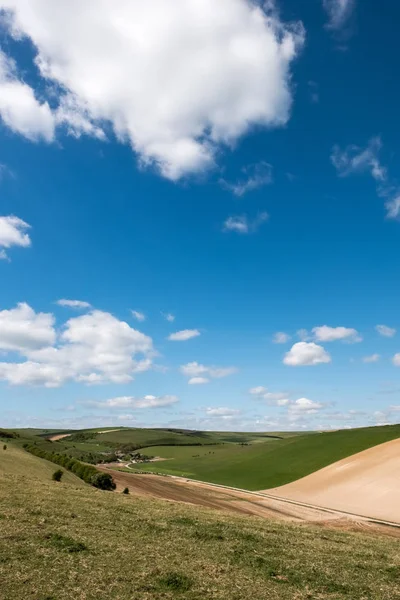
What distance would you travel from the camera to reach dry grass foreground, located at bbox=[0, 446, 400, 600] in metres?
15.8

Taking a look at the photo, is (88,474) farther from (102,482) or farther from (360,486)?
(360,486)

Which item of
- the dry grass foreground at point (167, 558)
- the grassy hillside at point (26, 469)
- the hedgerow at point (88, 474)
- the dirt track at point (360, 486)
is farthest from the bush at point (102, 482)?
the dirt track at point (360, 486)

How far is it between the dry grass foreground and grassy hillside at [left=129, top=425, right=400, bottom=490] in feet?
245

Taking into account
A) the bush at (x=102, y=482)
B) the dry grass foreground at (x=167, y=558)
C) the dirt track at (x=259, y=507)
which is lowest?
the dirt track at (x=259, y=507)

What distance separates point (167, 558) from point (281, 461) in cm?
10770

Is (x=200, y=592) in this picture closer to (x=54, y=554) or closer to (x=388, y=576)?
(x=54, y=554)

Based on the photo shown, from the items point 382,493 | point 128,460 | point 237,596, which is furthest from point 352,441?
point 237,596

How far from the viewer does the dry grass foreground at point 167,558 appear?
15.8 meters

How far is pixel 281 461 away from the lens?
119062mm

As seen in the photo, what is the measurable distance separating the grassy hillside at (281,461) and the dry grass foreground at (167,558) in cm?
7470

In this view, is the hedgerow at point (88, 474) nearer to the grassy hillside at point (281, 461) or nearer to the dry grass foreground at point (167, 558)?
the dry grass foreground at point (167, 558)

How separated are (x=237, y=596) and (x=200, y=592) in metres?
1.42

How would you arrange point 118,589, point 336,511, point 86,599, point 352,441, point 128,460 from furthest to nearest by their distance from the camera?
point 128,460 → point 352,441 → point 336,511 → point 118,589 → point 86,599

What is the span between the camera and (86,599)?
1434 centimetres
